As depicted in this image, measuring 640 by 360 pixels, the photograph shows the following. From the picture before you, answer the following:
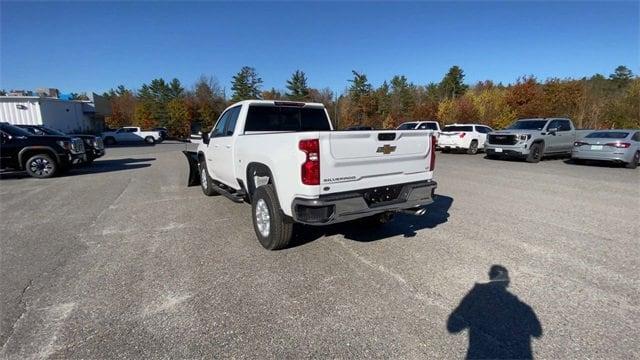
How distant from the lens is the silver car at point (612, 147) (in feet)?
40.3

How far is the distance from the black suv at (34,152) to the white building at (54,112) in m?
21.7

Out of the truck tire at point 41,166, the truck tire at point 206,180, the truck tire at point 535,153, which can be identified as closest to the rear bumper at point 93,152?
the truck tire at point 41,166

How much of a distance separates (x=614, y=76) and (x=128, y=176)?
86622 millimetres

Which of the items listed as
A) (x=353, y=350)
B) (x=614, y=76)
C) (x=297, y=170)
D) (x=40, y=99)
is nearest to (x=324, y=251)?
(x=297, y=170)

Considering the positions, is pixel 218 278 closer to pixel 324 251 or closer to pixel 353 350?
pixel 324 251

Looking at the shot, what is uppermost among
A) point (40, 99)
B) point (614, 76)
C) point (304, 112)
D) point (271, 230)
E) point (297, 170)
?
point (614, 76)

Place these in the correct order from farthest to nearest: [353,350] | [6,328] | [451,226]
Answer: [451,226] → [6,328] → [353,350]

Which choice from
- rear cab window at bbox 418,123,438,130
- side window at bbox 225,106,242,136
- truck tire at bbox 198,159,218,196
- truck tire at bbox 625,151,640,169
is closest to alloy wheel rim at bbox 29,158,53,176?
truck tire at bbox 198,159,218,196

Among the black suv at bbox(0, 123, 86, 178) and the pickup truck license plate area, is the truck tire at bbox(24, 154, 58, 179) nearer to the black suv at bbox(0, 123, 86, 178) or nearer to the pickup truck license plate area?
the black suv at bbox(0, 123, 86, 178)

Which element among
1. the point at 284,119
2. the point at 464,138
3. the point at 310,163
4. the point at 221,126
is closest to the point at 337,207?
the point at 310,163

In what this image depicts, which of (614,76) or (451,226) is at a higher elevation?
(614,76)

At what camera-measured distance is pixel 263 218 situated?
14.4 feet

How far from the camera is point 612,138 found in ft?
41.5

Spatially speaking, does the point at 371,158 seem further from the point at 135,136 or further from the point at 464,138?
the point at 135,136
